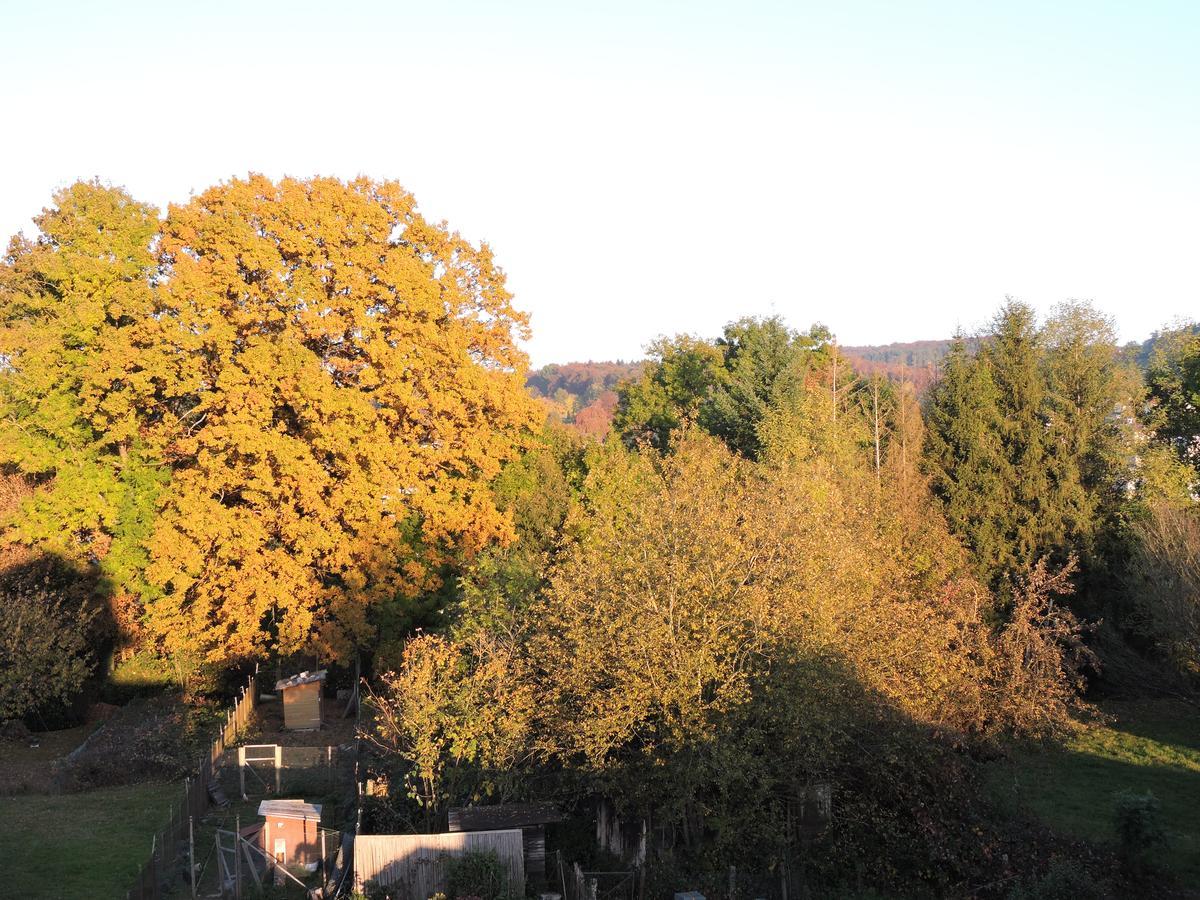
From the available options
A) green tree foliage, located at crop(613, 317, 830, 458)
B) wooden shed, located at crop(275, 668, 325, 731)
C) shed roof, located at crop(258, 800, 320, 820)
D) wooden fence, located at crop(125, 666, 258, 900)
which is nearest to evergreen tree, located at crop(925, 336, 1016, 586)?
green tree foliage, located at crop(613, 317, 830, 458)

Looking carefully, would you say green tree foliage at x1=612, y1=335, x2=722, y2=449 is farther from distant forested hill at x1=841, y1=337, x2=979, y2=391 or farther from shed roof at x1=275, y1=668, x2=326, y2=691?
shed roof at x1=275, y1=668, x2=326, y2=691

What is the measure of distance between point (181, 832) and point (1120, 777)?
2445 cm

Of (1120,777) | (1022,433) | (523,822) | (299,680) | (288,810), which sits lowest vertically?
(1120,777)

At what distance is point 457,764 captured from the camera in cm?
2006

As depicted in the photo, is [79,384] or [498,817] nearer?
[498,817]

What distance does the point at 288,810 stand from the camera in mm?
20641

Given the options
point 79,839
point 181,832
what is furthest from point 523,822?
point 79,839

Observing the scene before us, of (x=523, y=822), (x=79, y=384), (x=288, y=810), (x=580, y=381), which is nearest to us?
(x=523, y=822)

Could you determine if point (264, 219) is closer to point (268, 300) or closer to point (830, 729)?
point (268, 300)

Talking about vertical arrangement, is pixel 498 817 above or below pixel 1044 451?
below

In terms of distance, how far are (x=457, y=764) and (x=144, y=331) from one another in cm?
2011

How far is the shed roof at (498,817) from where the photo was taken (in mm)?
18250

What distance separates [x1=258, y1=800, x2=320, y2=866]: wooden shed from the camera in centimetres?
2055

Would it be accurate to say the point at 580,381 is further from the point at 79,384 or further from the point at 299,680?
the point at 299,680
